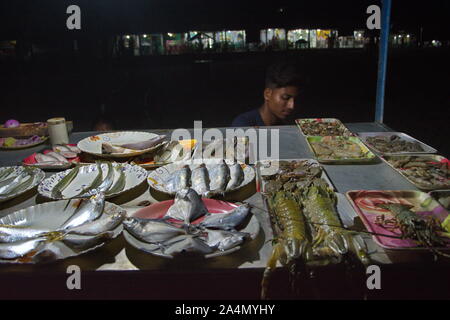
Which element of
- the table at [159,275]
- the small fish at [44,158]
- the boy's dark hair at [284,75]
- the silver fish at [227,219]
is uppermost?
the boy's dark hair at [284,75]

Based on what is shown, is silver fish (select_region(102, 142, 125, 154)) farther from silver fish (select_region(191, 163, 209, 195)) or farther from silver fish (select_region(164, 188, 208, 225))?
silver fish (select_region(164, 188, 208, 225))

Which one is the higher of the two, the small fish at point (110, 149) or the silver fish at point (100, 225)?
the small fish at point (110, 149)

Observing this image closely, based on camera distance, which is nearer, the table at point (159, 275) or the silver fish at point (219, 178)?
the table at point (159, 275)

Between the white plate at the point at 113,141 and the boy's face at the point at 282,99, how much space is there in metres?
1.82

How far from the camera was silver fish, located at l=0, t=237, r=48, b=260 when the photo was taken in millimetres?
1440

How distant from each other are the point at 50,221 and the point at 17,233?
0.62ft

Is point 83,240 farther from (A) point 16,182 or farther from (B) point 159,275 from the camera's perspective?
(A) point 16,182

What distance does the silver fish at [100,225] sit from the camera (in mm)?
1548

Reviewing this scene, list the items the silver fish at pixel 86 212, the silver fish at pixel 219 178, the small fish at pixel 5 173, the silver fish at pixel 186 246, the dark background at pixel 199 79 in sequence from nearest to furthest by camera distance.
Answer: the silver fish at pixel 186 246, the silver fish at pixel 86 212, the silver fish at pixel 219 178, the small fish at pixel 5 173, the dark background at pixel 199 79

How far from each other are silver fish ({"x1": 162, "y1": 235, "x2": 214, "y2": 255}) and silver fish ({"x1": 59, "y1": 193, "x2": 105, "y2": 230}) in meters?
0.49

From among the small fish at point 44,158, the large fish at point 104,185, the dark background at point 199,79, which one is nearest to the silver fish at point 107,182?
the large fish at point 104,185

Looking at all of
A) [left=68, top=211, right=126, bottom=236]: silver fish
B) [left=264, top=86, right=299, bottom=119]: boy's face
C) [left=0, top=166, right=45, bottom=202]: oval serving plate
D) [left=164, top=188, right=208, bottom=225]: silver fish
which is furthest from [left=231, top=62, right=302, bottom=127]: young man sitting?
[left=68, top=211, right=126, bottom=236]: silver fish

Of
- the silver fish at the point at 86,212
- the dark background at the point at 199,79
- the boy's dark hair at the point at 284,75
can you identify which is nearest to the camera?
the silver fish at the point at 86,212

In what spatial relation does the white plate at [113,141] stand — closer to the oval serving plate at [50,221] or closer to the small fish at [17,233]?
the oval serving plate at [50,221]
